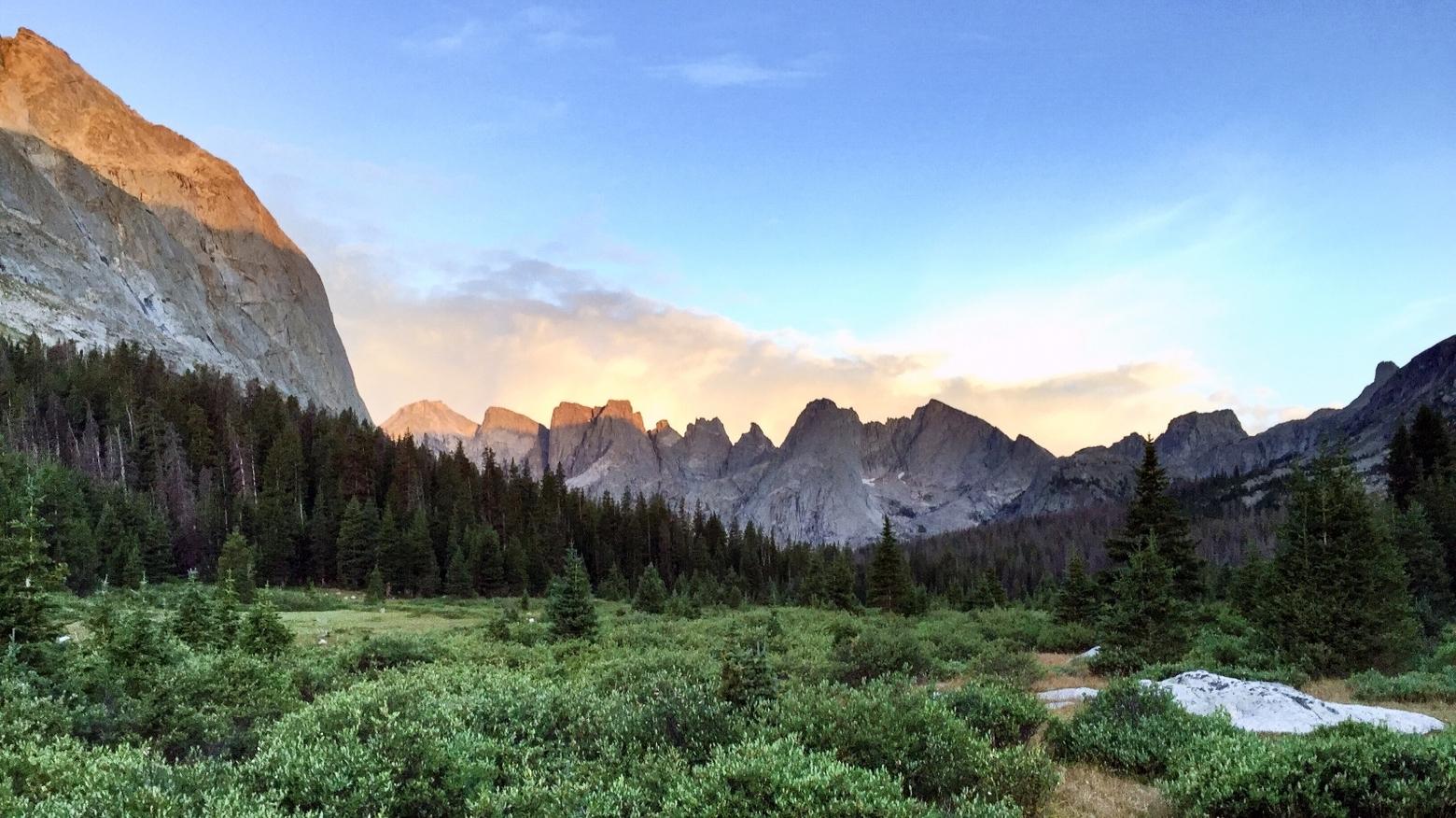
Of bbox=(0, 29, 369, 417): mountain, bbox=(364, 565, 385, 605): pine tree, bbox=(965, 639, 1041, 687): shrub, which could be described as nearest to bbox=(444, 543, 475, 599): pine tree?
bbox=(364, 565, 385, 605): pine tree

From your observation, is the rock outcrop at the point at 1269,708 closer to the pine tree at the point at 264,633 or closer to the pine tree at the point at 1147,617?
the pine tree at the point at 1147,617

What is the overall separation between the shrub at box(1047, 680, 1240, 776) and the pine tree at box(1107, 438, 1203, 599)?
2235 centimetres

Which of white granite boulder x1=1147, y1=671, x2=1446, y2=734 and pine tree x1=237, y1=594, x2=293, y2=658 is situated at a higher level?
pine tree x1=237, y1=594, x2=293, y2=658

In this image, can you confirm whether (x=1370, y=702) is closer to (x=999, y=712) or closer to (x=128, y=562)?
(x=999, y=712)

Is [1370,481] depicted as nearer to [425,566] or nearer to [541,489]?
[541,489]

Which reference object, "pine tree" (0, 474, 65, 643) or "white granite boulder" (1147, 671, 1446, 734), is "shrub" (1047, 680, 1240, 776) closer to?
"white granite boulder" (1147, 671, 1446, 734)

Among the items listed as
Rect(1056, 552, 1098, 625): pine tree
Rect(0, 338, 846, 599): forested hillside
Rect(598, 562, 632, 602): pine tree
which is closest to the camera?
Rect(1056, 552, 1098, 625): pine tree

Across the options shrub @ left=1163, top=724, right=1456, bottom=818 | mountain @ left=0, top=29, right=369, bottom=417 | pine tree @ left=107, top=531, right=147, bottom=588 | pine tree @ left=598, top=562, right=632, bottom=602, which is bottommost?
pine tree @ left=598, top=562, right=632, bottom=602

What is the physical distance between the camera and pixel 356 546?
7131cm

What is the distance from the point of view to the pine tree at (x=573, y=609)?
3031 centimetres

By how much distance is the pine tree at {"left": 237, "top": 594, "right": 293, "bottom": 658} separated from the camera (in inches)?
896

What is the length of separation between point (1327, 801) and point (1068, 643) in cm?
2862

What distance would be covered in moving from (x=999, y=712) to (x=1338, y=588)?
1734cm

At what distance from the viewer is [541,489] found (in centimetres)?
10994
